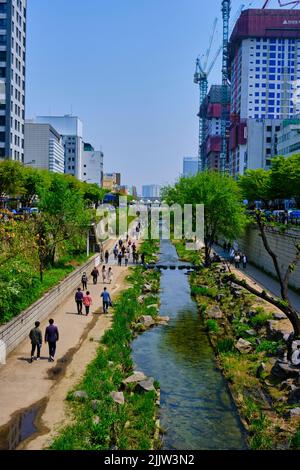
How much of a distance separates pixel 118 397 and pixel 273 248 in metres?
29.4

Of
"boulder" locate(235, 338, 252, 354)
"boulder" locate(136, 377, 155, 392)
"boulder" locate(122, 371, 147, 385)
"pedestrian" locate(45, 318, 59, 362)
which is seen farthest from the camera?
"boulder" locate(235, 338, 252, 354)

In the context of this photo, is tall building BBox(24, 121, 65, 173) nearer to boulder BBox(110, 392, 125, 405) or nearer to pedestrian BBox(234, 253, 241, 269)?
pedestrian BBox(234, 253, 241, 269)

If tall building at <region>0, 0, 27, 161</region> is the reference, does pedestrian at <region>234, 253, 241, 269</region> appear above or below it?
below

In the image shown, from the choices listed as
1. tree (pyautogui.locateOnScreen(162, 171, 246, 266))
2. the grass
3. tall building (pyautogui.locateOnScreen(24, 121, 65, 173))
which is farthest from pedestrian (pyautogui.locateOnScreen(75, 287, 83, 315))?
tall building (pyautogui.locateOnScreen(24, 121, 65, 173))

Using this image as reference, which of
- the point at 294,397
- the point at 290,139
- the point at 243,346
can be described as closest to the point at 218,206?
the point at 243,346

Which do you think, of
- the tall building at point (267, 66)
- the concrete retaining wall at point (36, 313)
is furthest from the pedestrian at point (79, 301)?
the tall building at point (267, 66)

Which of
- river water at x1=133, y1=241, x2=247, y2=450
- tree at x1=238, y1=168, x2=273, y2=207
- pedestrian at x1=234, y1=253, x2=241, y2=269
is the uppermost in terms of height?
tree at x1=238, y1=168, x2=273, y2=207

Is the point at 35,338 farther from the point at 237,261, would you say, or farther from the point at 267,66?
the point at 267,66

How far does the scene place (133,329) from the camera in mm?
25312

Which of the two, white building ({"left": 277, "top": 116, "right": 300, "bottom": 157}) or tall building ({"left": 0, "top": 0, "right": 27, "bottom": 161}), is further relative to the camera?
white building ({"left": 277, "top": 116, "right": 300, "bottom": 157})

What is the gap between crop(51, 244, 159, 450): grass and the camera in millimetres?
12609

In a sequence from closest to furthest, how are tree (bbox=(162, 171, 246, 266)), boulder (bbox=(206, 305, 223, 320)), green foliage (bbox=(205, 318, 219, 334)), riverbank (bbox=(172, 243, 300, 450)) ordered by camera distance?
riverbank (bbox=(172, 243, 300, 450)) → green foliage (bbox=(205, 318, 219, 334)) → boulder (bbox=(206, 305, 223, 320)) → tree (bbox=(162, 171, 246, 266))

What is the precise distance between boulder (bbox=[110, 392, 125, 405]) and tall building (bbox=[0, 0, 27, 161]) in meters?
70.2

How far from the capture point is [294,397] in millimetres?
15938
